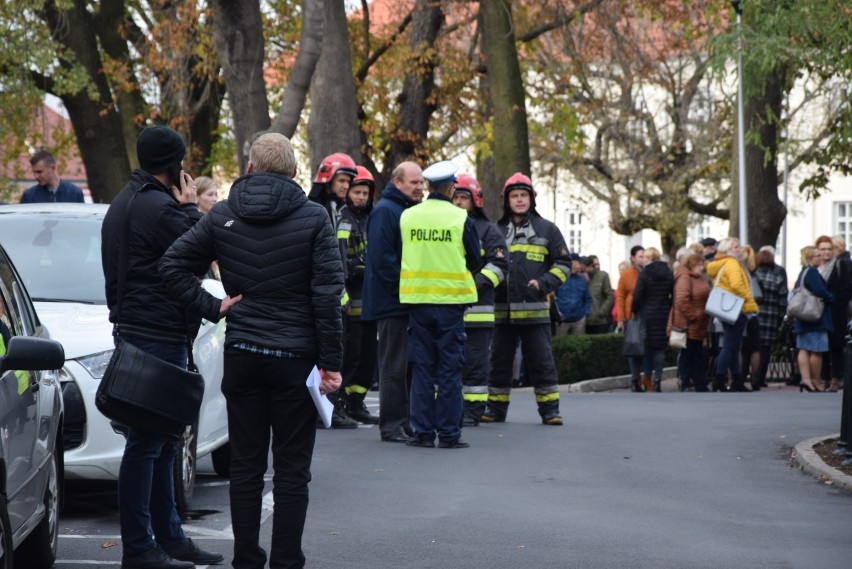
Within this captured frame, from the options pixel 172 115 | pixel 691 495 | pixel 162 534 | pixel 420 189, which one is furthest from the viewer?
pixel 172 115

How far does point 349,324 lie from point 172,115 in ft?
52.8

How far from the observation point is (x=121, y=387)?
6203mm

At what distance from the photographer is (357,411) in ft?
42.9

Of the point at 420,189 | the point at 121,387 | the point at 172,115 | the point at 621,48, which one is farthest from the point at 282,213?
the point at 621,48

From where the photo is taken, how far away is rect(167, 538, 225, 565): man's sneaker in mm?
6660

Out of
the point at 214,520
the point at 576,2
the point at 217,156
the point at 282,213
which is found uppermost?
the point at 576,2

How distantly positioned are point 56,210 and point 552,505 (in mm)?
3555

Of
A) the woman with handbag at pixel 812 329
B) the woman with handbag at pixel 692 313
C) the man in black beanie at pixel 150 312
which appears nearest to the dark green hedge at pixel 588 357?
the woman with handbag at pixel 692 313

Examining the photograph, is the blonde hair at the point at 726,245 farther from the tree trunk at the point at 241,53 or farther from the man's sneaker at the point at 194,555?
the man's sneaker at the point at 194,555

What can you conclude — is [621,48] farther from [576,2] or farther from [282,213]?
[282,213]

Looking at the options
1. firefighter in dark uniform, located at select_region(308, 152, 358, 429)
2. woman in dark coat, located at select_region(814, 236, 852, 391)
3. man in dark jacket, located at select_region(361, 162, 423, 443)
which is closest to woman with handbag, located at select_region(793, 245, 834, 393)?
woman in dark coat, located at select_region(814, 236, 852, 391)

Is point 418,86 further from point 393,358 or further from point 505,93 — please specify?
point 393,358

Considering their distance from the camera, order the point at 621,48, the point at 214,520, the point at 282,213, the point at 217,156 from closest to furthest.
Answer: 1. the point at 282,213
2. the point at 214,520
3. the point at 217,156
4. the point at 621,48

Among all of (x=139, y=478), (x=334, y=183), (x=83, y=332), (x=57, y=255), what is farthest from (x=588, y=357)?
(x=139, y=478)
